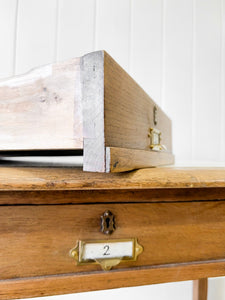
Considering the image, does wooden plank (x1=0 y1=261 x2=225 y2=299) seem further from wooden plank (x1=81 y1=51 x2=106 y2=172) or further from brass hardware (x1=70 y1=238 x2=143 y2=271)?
wooden plank (x1=81 y1=51 x2=106 y2=172)

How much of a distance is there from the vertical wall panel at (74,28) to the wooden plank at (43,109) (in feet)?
1.98

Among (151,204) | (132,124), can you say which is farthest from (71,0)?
(151,204)

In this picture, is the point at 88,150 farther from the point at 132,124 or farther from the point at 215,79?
the point at 215,79

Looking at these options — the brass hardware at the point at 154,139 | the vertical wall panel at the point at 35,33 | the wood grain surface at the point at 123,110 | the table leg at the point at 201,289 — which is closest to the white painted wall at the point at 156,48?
the vertical wall panel at the point at 35,33

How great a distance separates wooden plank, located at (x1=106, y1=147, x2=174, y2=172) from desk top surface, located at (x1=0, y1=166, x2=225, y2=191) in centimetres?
2

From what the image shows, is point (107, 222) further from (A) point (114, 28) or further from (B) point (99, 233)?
(A) point (114, 28)

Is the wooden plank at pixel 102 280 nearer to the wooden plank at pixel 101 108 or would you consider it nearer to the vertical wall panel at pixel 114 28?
the wooden plank at pixel 101 108

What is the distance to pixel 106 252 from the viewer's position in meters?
0.37

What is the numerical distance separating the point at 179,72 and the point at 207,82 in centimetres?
14

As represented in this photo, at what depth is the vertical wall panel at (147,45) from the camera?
3.42 ft

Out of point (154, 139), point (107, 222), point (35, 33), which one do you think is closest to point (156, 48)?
point (35, 33)

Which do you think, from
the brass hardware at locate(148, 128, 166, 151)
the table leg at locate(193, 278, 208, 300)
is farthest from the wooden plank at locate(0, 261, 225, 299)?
the table leg at locate(193, 278, 208, 300)

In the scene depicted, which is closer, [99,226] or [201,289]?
[99,226]

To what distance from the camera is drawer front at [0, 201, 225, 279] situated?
34 centimetres
